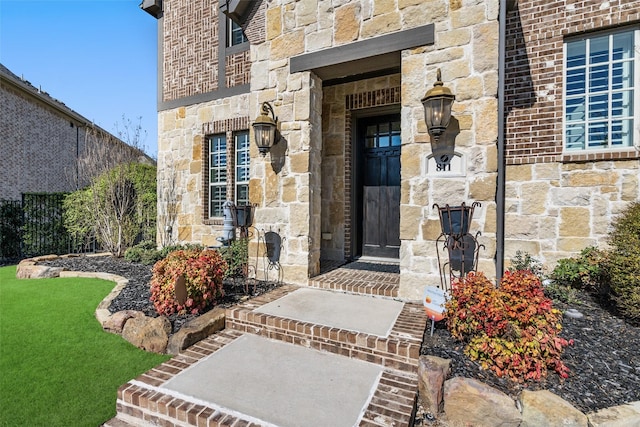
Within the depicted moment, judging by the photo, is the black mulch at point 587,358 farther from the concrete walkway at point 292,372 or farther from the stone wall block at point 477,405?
the concrete walkway at point 292,372

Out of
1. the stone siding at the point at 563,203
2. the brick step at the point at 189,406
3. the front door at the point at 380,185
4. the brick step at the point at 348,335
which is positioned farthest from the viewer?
the front door at the point at 380,185

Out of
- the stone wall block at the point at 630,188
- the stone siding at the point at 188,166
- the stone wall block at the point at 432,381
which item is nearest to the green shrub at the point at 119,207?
the stone siding at the point at 188,166

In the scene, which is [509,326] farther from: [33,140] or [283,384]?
[33,140]

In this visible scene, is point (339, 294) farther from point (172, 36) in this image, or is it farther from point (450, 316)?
point (172, 36)

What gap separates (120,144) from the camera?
26.0 feet

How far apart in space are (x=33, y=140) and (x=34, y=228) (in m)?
6.47

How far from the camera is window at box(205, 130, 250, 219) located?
6605 mm

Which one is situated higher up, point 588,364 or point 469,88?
point 469,88

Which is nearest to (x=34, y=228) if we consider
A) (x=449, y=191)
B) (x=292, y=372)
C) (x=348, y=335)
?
(x=292, y=372)

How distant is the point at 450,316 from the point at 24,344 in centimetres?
422

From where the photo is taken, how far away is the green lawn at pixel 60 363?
221cm

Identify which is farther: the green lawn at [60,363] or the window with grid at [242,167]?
the window with grid at [242,167]

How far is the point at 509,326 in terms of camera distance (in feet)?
8.13

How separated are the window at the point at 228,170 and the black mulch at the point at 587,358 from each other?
Answer: 320 centimetres
